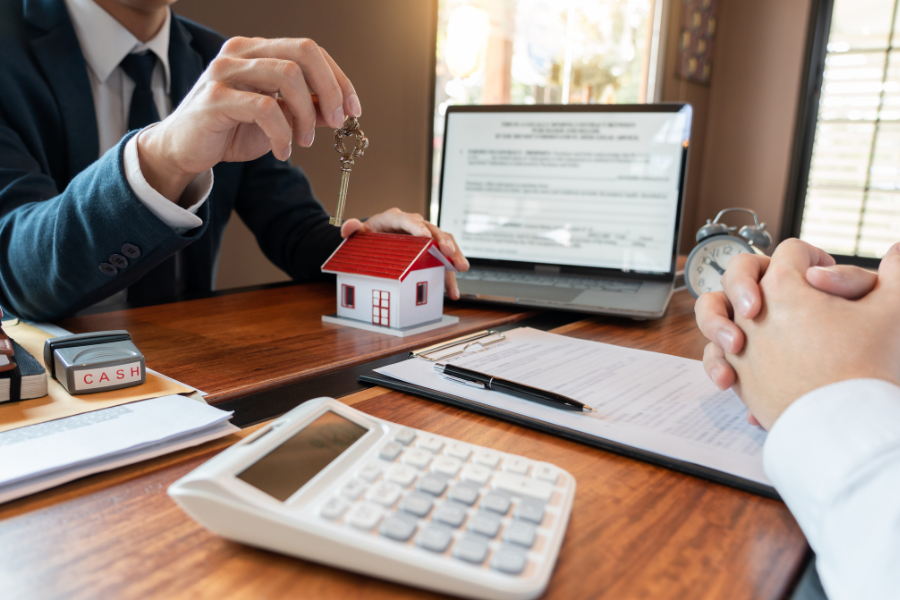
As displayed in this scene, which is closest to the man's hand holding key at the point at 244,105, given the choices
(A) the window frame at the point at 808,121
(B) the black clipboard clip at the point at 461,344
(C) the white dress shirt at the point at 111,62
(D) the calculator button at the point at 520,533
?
(B) the black clipboard clip at the point at 461,344

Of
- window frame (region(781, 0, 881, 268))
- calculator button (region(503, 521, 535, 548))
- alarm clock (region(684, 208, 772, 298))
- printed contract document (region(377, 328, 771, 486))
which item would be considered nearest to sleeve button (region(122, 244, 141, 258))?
printed contract document (region(377, 328, 771, 486))

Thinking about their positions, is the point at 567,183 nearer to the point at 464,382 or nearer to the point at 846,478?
the point at 464,382

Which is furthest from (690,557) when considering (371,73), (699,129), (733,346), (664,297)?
(699,129)

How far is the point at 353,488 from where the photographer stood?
0.30 meters

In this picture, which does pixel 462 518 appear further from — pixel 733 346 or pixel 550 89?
pixel 550 89

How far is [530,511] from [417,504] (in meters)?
0.06

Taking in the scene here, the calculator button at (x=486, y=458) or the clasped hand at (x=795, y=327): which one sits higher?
the clasped hand at (x=795, y=327)

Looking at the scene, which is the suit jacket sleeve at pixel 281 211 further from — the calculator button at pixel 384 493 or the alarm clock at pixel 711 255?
the calculator button at pixel 384 493

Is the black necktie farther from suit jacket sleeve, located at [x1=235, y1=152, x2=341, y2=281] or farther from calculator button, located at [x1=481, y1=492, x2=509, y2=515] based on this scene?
calculator button, located at [x1=481, y1=492, x2=509, y2=515]

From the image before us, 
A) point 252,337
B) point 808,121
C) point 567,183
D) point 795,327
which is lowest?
point 252,337

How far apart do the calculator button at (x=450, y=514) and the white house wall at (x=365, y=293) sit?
0.47 meters

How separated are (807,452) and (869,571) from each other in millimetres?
71

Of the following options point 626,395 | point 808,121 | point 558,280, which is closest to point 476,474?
point 626,395

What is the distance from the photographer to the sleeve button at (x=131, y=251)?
0.64m
